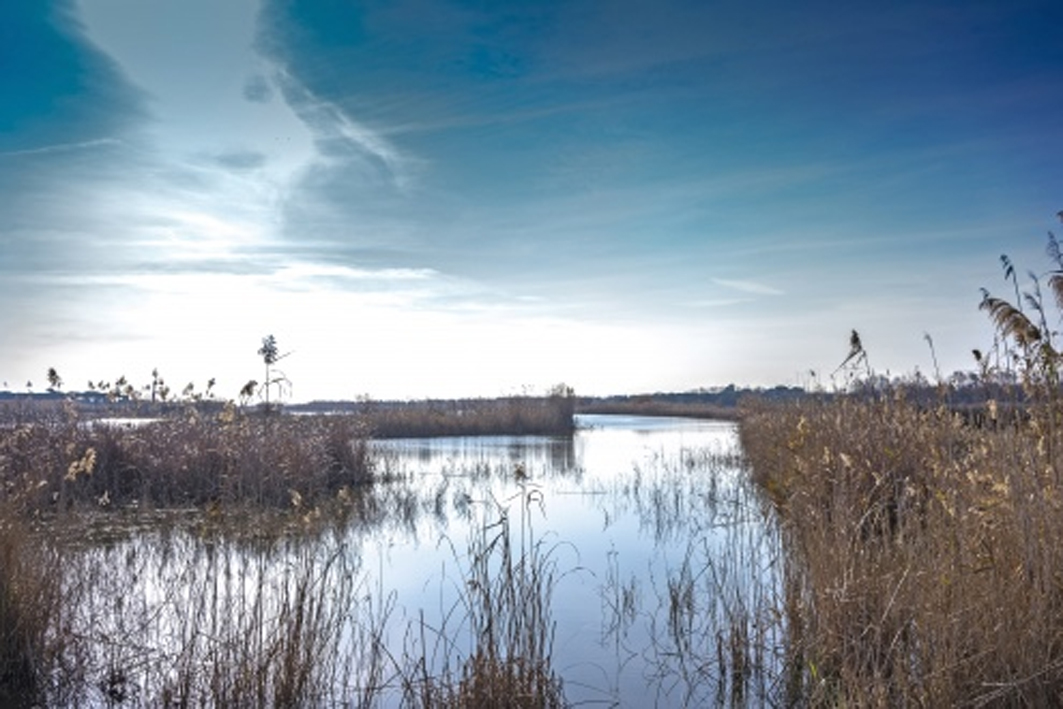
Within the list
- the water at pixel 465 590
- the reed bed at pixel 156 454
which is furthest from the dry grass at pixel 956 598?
the reed bed at pixel 156 454

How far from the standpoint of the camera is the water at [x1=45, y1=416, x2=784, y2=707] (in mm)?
5668

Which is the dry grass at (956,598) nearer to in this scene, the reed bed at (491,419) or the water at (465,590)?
the water at (465,590)

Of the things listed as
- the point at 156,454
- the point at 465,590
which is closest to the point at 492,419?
the point at 156,454

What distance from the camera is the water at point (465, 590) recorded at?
5668 millimetres

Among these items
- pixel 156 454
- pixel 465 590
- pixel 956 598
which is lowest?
pixel 465 590

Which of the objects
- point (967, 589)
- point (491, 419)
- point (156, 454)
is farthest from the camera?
point (491, 419)

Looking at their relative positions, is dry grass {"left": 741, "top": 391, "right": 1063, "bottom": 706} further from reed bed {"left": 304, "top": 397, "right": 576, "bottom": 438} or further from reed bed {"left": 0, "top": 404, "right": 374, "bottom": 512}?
reed bed {"left": 304, "top": 397, "right": 576, "bottom": 438}

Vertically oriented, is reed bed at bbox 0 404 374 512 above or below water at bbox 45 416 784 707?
above

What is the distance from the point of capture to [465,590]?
8039 mm

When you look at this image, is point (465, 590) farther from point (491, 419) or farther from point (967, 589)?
point (491, 419)

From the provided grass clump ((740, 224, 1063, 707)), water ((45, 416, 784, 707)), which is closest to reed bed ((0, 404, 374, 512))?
water ((45, 416, 784, 707))

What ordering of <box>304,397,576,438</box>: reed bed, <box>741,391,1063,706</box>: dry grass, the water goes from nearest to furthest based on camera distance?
<box>741,391,1063,706</box>: dry grass, the water, <box>304,397,576,438</box>: reed bed

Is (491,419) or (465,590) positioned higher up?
(491,419)

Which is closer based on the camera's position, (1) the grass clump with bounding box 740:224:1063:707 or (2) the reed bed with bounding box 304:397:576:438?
(1) the grass clump with bounding box 740:224:1063:707
